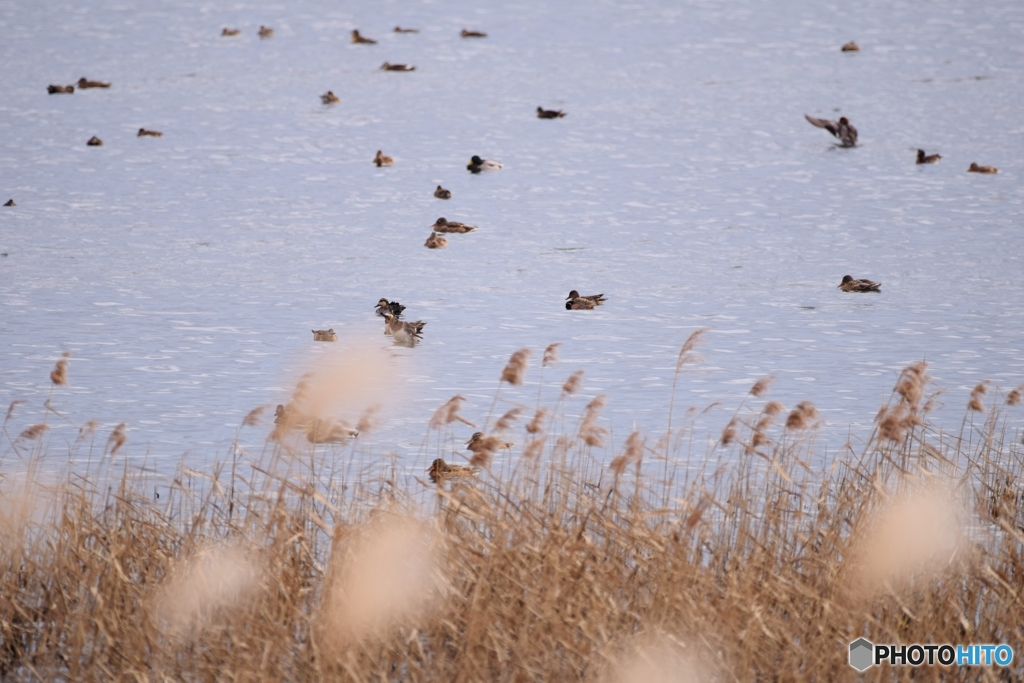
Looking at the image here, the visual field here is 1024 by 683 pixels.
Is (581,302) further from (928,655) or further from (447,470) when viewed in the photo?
(928,655)

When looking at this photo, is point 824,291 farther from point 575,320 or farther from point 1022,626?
point 1022,626

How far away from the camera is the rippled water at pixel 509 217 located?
14141 millimetres

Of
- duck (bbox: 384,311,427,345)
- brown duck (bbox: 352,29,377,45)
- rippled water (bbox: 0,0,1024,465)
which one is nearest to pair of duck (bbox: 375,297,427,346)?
duck (bbox: 384,311,427,345)

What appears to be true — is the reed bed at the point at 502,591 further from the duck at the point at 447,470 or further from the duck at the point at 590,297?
the duck at the point at 590,297

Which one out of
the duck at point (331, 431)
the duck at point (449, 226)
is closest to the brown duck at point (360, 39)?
the duck at point (449, 226)

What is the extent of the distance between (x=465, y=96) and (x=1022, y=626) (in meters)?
34.6

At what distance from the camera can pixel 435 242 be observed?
69.8 ft

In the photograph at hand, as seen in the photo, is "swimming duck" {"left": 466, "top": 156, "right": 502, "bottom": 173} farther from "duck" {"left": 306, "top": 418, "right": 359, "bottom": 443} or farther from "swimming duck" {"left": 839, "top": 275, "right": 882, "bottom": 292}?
"duck" {"left": 306, "top": 418, "right": 359, "bottom": 443}

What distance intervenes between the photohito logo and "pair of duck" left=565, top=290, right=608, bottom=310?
10.5 metres

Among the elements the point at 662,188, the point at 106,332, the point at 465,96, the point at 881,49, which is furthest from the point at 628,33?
the point at 106,332

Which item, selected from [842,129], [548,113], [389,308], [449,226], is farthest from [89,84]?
[389,308]

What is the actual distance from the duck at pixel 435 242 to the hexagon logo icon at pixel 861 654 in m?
15.2

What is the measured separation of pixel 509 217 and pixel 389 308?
8.41 meters

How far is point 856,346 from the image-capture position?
49.8ft
